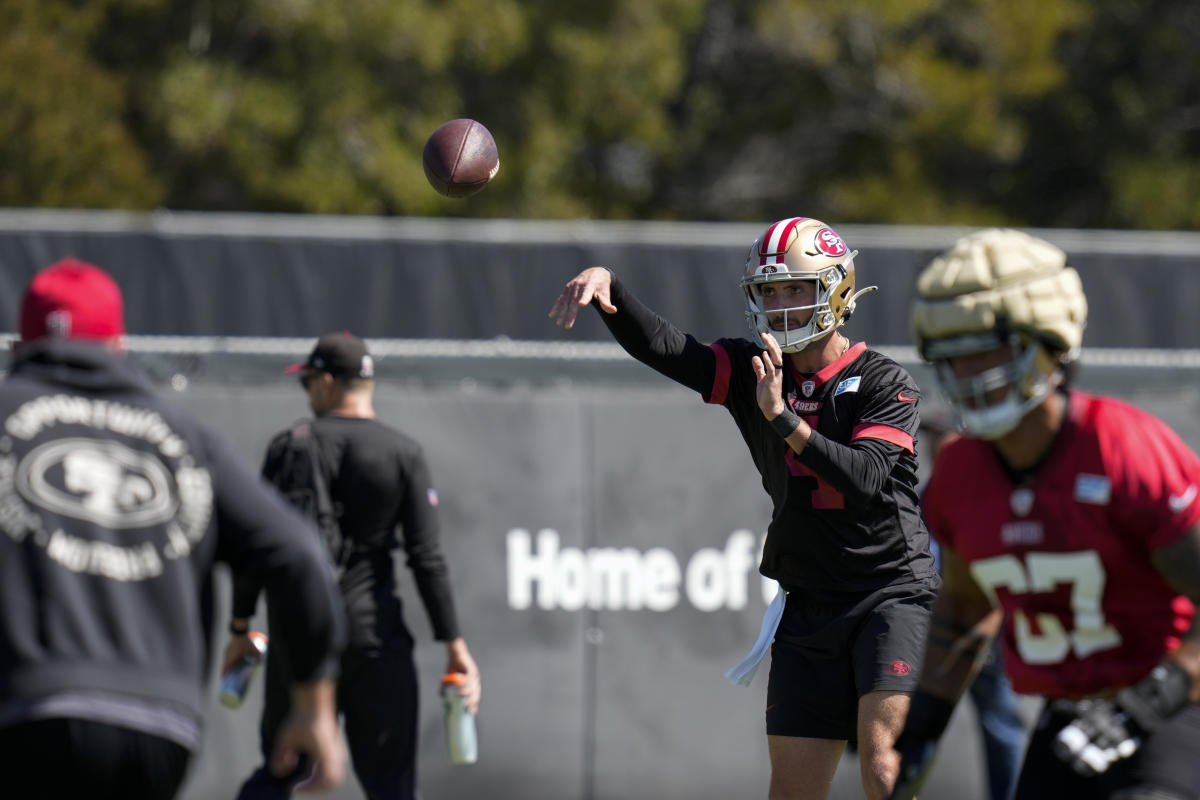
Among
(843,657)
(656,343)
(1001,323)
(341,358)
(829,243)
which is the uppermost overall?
(829,243)

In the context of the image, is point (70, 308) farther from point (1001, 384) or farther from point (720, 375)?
point (720, 375)

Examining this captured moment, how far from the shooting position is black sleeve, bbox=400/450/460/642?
6.64 m

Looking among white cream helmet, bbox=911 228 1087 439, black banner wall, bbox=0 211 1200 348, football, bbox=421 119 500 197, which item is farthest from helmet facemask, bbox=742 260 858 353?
black banner wall, bbox=0 211 1200 348

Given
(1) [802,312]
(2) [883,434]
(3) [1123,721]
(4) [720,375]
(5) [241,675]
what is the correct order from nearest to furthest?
1. (3) [1123,721]
2. (2) [883,434]
3. (1) [802,312]
4. (4) [720,375]
5. (5) [241,675]

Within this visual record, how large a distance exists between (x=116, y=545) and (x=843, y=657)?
280 cm

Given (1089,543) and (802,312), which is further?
(802,312)

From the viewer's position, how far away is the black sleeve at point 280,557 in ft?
12.0

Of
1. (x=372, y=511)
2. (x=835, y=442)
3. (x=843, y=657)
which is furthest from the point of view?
(x=372, y=511)

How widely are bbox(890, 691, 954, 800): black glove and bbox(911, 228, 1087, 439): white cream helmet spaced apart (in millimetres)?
762

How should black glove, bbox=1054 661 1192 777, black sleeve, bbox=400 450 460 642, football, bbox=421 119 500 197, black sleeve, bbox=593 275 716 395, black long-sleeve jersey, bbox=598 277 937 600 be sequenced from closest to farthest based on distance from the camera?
black glove, bbox=1054 661 1192 777, black long-sleeve jersey, bbox=598 277 937 600, black sleeve, bbox=593 275 716 395, football, bbox=421 119 500 197, black sleeve, bbox=400 450 460 642

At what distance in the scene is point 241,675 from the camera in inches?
254

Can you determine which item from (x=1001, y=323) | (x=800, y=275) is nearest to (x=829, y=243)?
(x=800, y=275)

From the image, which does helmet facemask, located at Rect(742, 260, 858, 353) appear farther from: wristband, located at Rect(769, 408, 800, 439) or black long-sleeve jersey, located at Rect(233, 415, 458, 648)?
black long-sleeve jersey, located at Rect(233, 415, 458, 648)

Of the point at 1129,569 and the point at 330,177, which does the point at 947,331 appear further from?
the point at 330,177
